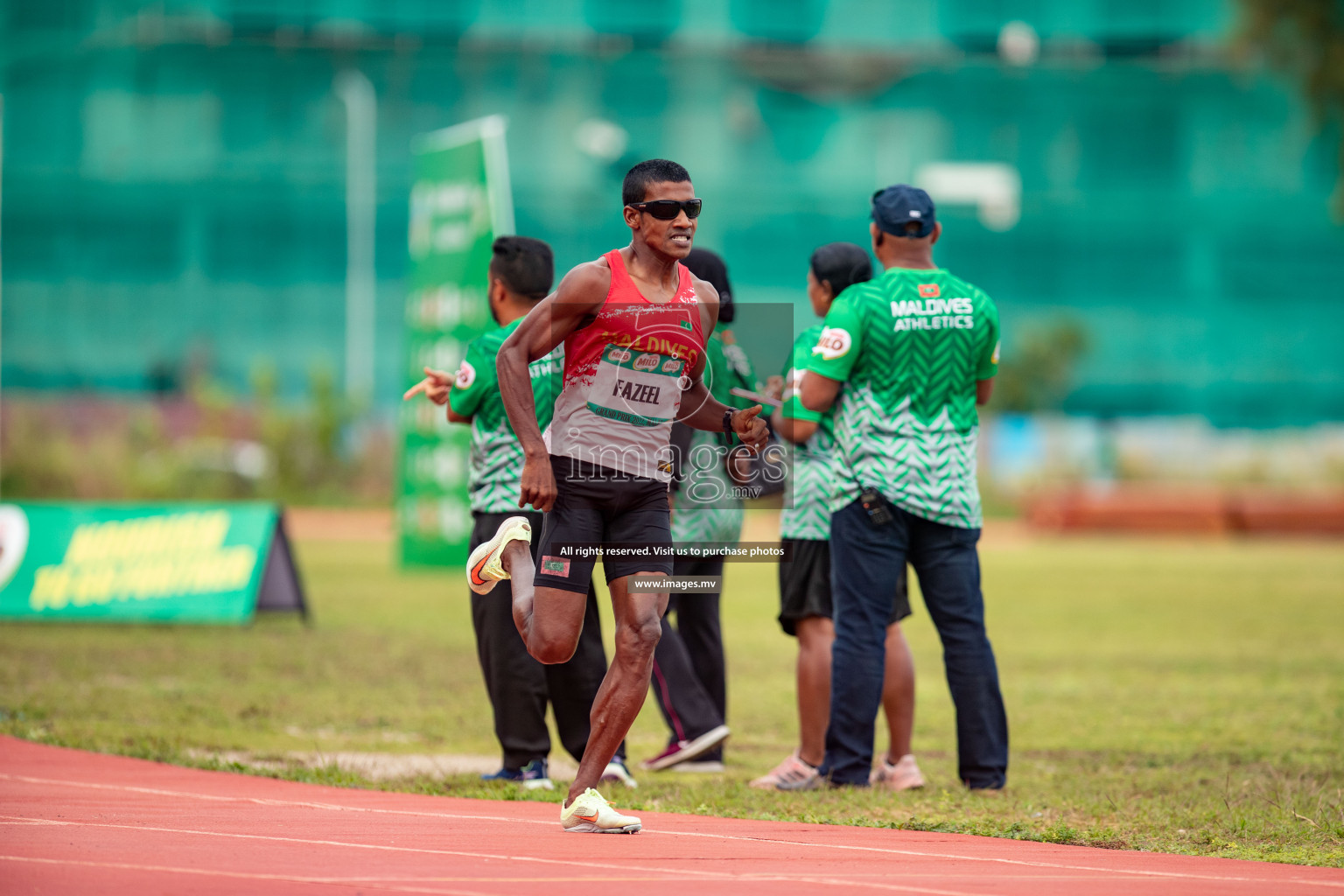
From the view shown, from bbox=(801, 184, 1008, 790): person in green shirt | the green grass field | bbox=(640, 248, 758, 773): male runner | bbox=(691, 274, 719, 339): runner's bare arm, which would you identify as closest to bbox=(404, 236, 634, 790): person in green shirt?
the green grass field

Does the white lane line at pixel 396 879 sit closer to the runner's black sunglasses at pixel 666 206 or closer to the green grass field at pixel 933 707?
the green grass field at pixel 933 707

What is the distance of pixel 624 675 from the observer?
17.6ft

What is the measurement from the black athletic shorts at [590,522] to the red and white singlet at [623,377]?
43 mm

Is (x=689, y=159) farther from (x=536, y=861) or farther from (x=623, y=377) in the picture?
(x=536, y=861)

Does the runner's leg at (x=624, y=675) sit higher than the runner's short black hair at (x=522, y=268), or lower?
lower

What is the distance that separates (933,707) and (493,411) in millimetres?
4127

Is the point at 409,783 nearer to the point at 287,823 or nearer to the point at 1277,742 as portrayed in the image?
the point at 287,823

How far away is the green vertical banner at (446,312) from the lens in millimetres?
19156

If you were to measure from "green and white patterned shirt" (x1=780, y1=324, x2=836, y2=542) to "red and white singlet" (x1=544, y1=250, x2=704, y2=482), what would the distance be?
1.57m

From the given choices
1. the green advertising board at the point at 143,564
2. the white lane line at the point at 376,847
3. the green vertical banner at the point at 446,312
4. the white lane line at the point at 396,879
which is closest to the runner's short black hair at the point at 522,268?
the white lane line at the point at 376,847

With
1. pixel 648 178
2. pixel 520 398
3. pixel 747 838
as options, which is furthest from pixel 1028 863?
pixel 648 178

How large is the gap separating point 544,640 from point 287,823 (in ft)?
3.70

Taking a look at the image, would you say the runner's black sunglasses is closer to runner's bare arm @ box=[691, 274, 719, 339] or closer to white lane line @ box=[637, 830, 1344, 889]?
runner's bare arm @ box=[691, 274, 719, 339]

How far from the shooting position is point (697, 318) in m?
5.55
